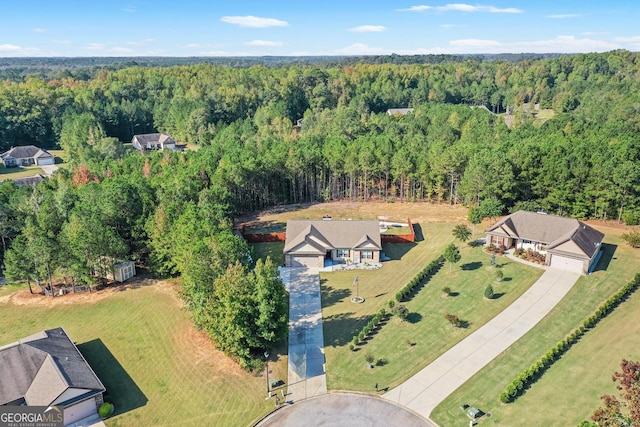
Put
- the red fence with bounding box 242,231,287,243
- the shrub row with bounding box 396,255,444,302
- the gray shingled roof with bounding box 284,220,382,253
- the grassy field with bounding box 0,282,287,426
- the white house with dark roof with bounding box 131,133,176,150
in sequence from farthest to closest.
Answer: the white house with dark roof with bounding box 131,133,176,150, the red fence with bounding box 242,231,287,243, the gray shingled roof with bounding box 284,220,382,253, the shrub row with bounding box 396,255,444,302, the grassy field with bounding box 0,282,287,426

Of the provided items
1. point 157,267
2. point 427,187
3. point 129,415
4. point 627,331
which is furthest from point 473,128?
point 129,415

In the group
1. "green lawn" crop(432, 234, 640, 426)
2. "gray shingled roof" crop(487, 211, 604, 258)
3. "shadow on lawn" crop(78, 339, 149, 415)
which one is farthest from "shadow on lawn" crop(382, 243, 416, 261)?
"shadow on lawn" crop(78, 339, 149, 415)

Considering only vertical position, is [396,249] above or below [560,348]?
above

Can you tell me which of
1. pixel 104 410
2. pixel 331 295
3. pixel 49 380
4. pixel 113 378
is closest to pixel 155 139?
pixel 331 295

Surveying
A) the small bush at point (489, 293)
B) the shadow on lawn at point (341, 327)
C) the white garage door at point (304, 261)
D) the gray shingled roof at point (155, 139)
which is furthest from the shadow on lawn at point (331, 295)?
the gray shingled roof at point (155, 139)

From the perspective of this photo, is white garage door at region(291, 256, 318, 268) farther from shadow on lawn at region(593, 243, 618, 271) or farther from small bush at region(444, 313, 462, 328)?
shadow on lawn at region(593, 243, 618, 271)

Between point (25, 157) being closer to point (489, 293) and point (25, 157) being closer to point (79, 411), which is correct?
point (79, 411)

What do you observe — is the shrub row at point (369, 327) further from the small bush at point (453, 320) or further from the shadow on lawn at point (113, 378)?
the shadow on lawn at point (113, 378)
